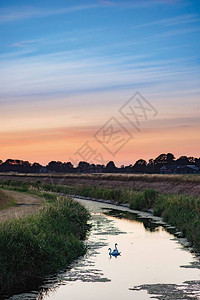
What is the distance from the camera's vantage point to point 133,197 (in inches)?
1716

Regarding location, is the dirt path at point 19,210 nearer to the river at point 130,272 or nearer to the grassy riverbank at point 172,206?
the river at point 130,272

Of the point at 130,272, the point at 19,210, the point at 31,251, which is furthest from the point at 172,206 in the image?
the point at 31,251

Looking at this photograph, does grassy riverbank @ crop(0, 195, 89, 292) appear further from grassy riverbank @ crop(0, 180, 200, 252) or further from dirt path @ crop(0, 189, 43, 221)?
grassy riverbank @ crop(0, 180, 200, 252)

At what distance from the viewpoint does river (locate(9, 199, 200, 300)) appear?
13.6 m

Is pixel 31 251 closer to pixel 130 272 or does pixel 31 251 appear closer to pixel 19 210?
pixel 130 272

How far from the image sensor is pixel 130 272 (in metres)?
16.2

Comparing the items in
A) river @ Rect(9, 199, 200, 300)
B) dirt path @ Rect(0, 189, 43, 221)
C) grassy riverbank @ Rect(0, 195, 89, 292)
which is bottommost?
river @ Rect(9, 199, 200, 300)

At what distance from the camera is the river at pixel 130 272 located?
13.6 metres

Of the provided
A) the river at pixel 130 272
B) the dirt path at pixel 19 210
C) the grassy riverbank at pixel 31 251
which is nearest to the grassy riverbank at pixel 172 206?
the river at pixel 130 272

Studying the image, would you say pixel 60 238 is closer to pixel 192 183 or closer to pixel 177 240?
pixel 177 240

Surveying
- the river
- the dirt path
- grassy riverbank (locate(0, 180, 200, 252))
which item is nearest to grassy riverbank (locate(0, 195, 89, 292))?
the river

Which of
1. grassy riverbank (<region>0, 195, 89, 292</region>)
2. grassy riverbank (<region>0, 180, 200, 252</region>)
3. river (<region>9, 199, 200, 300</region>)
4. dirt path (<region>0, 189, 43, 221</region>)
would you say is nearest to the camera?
river (<region>9, 199, 200, 300</region>)

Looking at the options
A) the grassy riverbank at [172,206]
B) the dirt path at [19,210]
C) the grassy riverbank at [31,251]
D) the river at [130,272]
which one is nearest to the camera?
the river at [130,272]

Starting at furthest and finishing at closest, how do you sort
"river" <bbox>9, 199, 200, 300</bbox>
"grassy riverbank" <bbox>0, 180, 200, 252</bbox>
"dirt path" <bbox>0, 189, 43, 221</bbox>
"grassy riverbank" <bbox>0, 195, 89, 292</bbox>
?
"dirt path" <bbox>0, 189, 43, 221</bbox> < "grassy riverbank" <bbox>0, 180, 200, 252</bbox> < "grassy riverbank" <bbox>0, 195, 89, 292</bbox> < "river" <bbox>9, 199, 200, 300</bbox>
